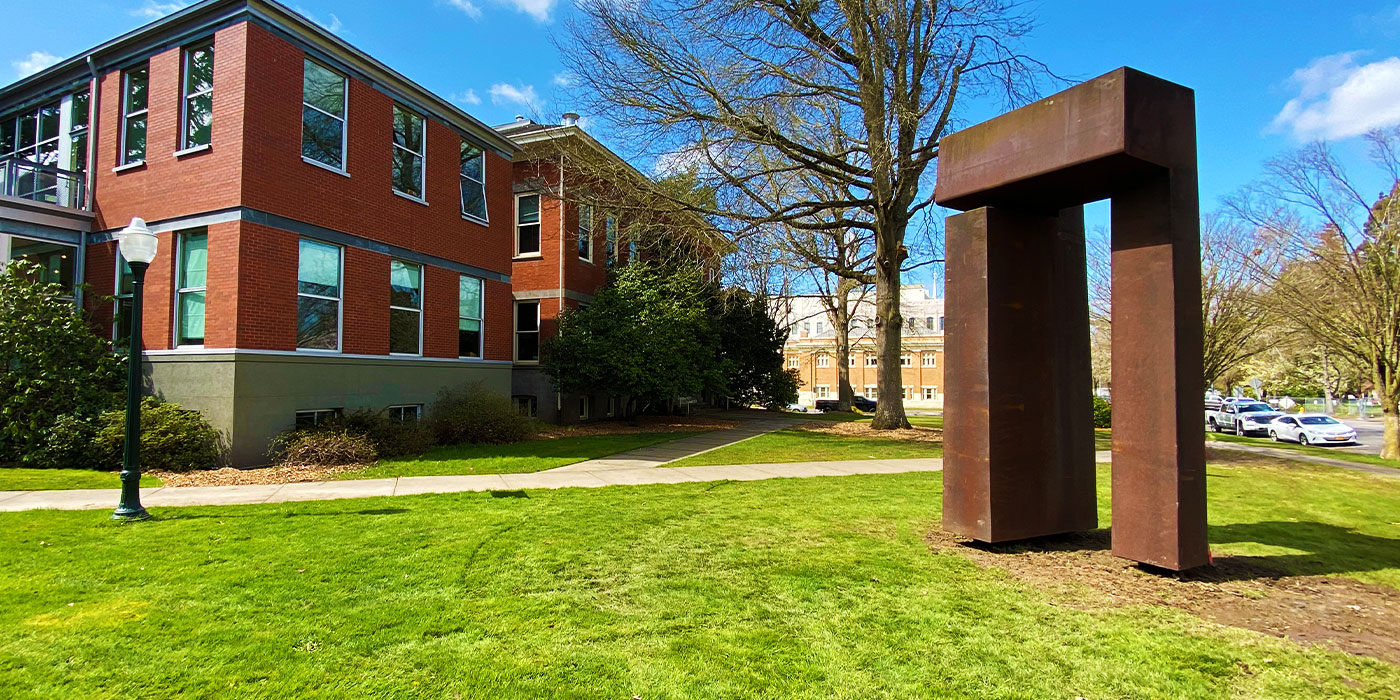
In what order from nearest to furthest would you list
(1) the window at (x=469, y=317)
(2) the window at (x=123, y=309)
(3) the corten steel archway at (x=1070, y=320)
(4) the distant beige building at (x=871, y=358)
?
(3) the corten steel archway at (x=1070, y=320), (2) the window at (x=123, y=309), (1) the window at (x=469, y=317), (4) the distant beige building at (x=871, y=358)

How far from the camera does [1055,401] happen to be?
611 cm

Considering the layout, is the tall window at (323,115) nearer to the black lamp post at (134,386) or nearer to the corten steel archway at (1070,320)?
the black lamp post at (134,386)

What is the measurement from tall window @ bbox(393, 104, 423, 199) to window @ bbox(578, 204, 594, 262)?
6.14m

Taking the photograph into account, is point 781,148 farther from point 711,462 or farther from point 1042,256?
point 1042,256

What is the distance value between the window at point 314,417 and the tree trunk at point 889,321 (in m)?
13.5

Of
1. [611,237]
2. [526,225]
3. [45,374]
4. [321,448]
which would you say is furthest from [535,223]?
[45,374]

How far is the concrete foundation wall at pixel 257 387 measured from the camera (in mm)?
11227

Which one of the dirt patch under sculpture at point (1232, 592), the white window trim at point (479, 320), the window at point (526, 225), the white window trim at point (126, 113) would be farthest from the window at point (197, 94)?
the dirt patch under sculpture at point (1232, 592)

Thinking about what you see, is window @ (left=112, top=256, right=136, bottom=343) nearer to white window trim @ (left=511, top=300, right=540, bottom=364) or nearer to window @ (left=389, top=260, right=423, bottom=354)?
window @ (left=389, top=260, right=423, bottom=354)

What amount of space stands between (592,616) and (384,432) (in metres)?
10.1

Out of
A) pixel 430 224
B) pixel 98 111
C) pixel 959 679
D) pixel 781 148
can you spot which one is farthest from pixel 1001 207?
pixel 98 111

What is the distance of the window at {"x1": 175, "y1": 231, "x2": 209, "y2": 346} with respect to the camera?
39.3ft

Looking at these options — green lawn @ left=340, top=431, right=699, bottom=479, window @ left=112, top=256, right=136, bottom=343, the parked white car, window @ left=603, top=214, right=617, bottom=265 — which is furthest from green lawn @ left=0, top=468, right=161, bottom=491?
the parked white car

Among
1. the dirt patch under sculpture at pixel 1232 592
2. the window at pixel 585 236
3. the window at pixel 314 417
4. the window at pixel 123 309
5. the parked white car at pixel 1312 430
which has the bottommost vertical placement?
the parked white car at pixel 1312 430
